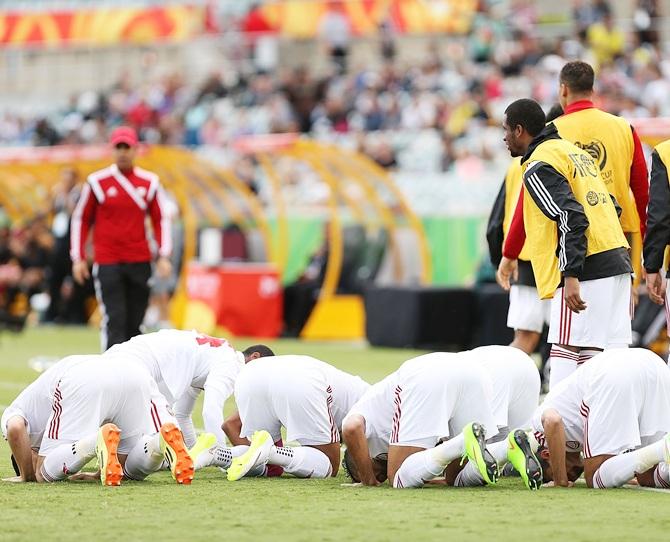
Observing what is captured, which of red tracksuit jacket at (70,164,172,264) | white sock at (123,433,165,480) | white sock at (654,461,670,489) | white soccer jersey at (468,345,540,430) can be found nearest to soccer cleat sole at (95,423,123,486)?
white sock at (123,433,165,480)

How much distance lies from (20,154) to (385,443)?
1835cm

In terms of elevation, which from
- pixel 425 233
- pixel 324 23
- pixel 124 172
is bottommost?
pixel 425 233

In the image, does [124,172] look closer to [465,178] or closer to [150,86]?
[465,178]

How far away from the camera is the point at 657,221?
838 cm

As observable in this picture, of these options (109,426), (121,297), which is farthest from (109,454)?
(121,297)

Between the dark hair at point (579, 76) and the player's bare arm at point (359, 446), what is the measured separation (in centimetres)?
259

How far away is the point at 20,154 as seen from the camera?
25.1m

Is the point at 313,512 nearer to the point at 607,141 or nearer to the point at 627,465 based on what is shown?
the point at 627,465

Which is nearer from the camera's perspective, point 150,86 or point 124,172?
point 124,172

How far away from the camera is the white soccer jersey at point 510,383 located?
783 centimetres

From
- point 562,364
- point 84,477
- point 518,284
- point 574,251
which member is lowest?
point 84,477

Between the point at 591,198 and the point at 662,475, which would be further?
the point at 591,198

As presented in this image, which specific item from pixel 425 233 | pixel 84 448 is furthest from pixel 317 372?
pixel 425 233

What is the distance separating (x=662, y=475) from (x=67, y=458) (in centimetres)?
290
